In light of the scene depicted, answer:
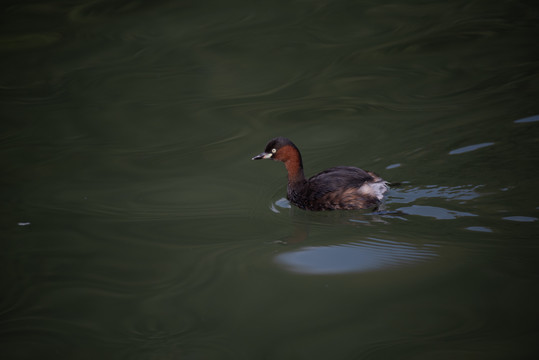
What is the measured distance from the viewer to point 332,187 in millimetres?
5152

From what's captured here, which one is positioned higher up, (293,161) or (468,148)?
(293,161)

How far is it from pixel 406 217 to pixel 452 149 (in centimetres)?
157

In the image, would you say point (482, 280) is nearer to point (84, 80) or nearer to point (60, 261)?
point (60, 261)

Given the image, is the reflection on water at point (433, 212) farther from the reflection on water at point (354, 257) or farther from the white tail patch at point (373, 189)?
the reflection on water at point (354, 257)

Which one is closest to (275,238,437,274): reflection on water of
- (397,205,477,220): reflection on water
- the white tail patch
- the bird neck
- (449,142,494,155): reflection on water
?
(397,205,477,220): reflection on water

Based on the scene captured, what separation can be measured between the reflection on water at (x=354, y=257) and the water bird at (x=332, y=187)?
79cm

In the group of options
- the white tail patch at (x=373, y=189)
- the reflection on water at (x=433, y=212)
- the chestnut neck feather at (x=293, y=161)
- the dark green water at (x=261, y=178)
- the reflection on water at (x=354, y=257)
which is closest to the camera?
the dark green water at (x=261, y=178)

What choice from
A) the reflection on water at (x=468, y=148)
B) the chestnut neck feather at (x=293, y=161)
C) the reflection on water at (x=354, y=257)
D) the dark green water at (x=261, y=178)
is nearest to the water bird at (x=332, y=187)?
the chestnut neck feather at (x=293, y=161)

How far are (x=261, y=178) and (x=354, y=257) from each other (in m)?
2.01

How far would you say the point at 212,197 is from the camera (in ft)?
17.9

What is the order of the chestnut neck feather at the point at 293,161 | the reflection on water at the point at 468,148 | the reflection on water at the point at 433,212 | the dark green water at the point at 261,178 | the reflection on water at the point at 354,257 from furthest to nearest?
the reflection on water at the point at 468,148, the chestnut neck feather at the point at 293,161, the reflection on water at the point at 433,212, the reflection on water at the point at 354,257, the dark green water at the point at 261,178

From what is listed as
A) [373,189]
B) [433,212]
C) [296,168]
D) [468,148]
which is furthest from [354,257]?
[468,148]

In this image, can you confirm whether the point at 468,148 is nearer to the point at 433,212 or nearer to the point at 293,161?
the point at 433,212

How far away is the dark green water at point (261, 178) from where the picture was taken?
11.3 feet
